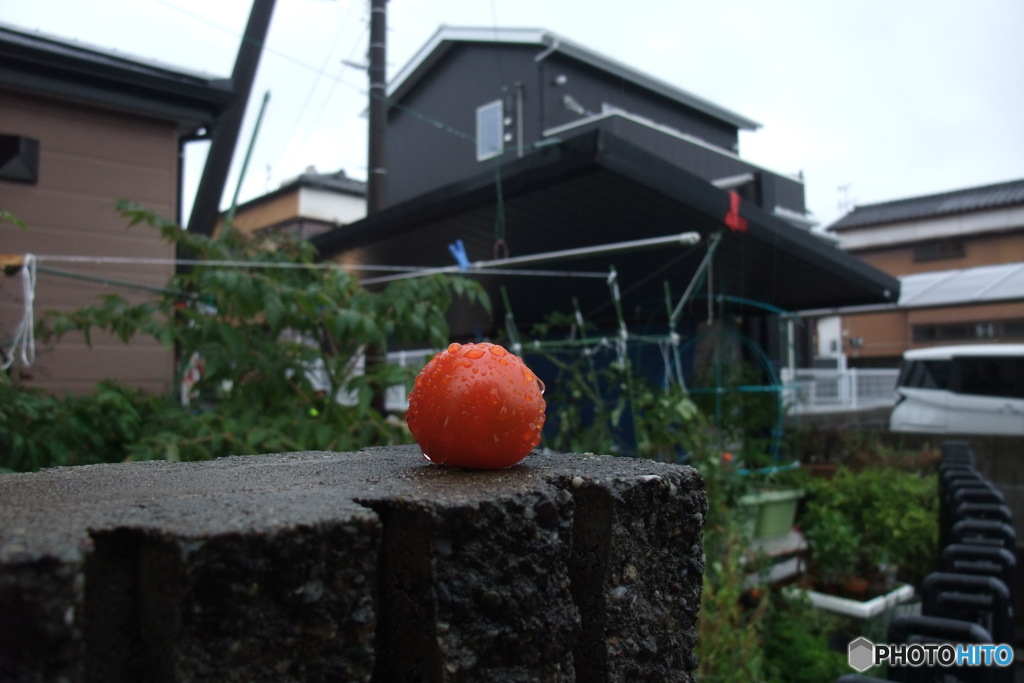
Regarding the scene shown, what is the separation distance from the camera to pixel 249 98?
5.28 meters

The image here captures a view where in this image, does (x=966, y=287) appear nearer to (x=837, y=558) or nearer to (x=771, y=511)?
(x=771, y=511)

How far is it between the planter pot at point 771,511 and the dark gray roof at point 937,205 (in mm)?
17534

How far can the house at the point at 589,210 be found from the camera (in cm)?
506

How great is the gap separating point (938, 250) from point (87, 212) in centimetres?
2341

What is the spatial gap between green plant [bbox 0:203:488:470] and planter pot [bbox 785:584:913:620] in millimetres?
3559

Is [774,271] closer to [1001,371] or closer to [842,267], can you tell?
[842,267]

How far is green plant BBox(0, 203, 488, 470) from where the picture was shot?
2621 mm

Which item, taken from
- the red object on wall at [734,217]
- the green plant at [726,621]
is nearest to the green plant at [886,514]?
the green plant at [726,621]

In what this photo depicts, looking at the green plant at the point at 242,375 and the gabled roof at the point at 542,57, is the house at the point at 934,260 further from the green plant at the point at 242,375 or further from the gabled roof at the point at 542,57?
the green plant at the point at 242,375

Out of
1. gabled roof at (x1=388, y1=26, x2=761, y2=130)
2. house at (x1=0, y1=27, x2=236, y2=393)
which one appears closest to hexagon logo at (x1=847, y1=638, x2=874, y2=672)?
house at (x1=0, y1=27, x2=236, y2=393)

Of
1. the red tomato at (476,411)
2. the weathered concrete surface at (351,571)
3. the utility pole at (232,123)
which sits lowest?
the weathered concrete surface at (351,571)

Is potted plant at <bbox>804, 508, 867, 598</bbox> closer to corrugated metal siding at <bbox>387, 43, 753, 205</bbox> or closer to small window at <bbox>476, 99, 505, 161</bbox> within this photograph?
corrugated metal siding at <bbox>387, 43, 753, 205</bbox>

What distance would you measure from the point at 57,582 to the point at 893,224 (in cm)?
2582

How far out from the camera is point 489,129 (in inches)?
575
